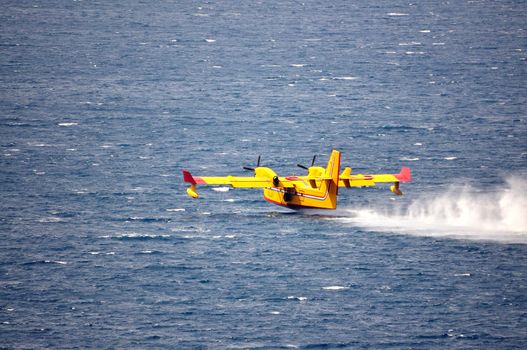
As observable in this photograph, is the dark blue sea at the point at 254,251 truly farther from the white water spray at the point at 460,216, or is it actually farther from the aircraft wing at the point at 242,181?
the aircraft wing at the point at 242,181

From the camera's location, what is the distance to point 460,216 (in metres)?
135

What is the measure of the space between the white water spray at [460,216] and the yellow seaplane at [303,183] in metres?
6.00

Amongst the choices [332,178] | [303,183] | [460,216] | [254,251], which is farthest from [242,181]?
[460,216]

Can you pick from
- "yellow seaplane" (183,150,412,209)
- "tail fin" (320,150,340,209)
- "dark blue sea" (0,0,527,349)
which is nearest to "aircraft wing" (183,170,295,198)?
"yellow seaplane" (183,150,412,209)

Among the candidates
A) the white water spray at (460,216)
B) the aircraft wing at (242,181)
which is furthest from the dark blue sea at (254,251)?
the aircraft wing at (242,181)

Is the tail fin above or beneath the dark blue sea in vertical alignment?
above

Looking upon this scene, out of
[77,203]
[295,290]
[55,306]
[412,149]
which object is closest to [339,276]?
[295,290]

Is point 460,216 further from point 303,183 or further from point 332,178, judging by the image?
point 332,178

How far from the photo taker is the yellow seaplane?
4921 inches

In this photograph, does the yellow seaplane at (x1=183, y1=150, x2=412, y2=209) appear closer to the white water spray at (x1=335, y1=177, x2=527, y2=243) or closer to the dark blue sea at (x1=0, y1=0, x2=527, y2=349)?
the dark blue sea at (x1=0, y1=0, x2=527, y2=349)

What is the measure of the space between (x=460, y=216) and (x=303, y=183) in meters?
19.3

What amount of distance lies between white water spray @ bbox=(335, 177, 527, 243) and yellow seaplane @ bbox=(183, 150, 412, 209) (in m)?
6.00

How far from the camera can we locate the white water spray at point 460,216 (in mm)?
129500

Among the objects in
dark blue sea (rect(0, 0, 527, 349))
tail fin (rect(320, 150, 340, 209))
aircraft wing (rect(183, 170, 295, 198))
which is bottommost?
dark blue sea (rect(0, 0, 527, 349))
